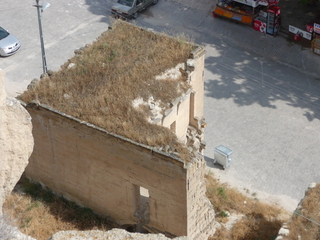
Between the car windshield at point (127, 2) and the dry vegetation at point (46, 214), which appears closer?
the dry vegetation at point (46, 214)

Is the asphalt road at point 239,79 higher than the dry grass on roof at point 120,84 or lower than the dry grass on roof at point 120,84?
lower

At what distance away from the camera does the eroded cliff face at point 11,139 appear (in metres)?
8.33

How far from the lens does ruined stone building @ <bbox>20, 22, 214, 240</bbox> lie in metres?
16.0

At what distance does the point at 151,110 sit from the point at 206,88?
9.67m

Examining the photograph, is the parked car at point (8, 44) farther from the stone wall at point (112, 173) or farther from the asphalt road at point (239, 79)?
the stone wall at point (112, 173)

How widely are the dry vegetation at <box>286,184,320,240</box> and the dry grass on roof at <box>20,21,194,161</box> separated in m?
4.33

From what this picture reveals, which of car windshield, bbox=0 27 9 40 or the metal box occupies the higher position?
car windshield, bbox=0 27 9 40

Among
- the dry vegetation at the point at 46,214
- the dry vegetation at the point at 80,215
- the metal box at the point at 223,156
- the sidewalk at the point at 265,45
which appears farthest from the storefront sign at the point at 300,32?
the dry vegetation at the point at 46,214

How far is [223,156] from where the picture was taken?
857 inches

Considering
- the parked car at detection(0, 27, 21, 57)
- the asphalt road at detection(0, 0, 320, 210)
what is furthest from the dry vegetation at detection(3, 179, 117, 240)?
the parked car at detection(0, 27, 21, 57)

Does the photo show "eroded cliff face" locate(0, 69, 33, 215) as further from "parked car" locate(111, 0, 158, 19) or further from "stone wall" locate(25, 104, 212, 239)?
"parked car" locate(111, 0, 158, 19)

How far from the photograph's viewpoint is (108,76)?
1830 cm

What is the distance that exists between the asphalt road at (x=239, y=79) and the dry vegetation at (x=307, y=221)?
3497 mm

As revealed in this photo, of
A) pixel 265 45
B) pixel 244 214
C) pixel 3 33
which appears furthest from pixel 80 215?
pixel 265 45
